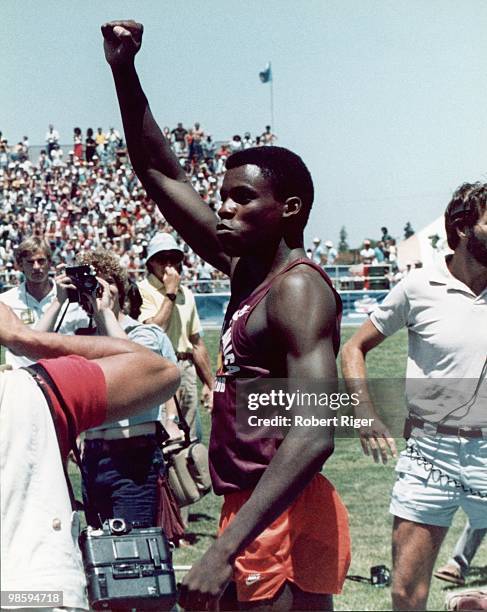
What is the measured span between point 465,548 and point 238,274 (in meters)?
3.09

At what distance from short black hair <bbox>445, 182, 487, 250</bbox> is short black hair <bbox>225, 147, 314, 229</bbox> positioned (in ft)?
4.63

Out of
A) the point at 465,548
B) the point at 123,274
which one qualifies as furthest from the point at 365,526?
the point at 123,274

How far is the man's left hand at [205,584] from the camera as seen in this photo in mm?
2164

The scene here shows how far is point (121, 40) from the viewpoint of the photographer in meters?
2.79

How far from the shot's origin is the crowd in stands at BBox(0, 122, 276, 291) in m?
30.9

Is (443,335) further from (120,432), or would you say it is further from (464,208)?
(120,432)

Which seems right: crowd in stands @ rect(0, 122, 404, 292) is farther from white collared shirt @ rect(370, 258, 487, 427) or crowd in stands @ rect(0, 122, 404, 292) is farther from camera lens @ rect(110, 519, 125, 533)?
camera lens @ rect(110, 519, 125, 533)

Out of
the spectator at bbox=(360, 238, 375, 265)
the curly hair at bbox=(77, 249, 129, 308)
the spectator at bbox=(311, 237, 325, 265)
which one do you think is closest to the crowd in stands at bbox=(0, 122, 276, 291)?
the spectator at bbox=(311, 237, 325, 265)

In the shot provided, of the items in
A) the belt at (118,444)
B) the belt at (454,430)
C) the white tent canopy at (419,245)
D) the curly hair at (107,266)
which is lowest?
the white tent canopy at (419,245)

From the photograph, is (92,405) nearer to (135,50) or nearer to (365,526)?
(135,50)

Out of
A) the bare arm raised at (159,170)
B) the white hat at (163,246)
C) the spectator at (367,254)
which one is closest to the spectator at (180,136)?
the spectator at (367,254)

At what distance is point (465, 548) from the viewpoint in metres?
5.33

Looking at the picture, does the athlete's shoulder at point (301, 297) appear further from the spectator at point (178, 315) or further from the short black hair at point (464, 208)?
the spectator at point (178, 315)

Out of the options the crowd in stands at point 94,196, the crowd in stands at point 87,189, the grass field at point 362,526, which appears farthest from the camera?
the crowd in stands at point 87,189
